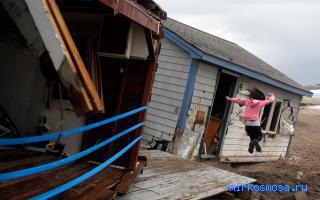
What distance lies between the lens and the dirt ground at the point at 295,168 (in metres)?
11.9

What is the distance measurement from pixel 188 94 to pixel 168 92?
2.34ft

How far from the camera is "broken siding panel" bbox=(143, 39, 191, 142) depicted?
11.5 meters

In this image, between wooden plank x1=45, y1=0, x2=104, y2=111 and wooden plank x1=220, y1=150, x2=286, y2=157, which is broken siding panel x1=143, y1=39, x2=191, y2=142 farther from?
wooden plank x1=45, y1=0, x2=104, y2=111

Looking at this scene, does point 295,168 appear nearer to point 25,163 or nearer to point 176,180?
point 176,180

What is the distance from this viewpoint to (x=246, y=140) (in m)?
14.7

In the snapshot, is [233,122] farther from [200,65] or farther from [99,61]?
[99,61]

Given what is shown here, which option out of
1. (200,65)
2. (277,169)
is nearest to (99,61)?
(200,65)

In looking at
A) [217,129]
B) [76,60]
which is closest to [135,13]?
[76,60]

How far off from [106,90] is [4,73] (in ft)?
5.94

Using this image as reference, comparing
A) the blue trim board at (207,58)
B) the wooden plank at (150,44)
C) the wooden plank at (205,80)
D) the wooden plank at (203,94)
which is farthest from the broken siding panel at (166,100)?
the wooden plank at (150,44)

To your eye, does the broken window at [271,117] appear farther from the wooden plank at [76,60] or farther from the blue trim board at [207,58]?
the wooden plank at [76,60]

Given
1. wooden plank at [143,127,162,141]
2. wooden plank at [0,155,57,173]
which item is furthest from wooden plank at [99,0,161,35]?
wooden plank at [143,127,162,141]

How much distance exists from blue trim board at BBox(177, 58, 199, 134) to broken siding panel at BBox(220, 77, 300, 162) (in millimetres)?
2429

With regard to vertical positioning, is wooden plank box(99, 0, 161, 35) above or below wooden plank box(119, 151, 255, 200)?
above
